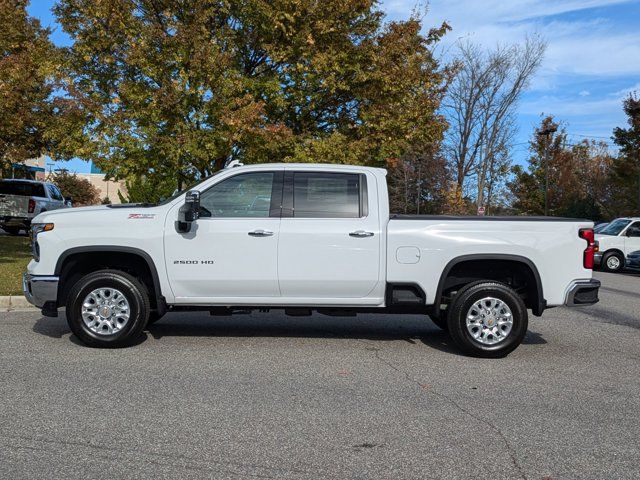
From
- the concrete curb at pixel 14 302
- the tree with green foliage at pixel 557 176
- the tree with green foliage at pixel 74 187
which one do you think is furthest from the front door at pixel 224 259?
the tree with green foliage at pixel 74 187

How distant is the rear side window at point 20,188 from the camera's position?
864 inches

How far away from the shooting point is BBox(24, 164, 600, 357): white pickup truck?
656cm

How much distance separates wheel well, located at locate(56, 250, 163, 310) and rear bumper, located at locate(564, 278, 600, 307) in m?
4.35

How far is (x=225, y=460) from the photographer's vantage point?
3.83 meters

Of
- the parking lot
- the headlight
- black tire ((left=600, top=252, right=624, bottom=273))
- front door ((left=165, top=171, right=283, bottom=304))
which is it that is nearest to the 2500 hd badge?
front door ((left=165, top=171, right=283, bottom=304))

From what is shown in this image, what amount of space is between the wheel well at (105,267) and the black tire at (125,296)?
19 centimetres

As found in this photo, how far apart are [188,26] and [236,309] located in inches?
341

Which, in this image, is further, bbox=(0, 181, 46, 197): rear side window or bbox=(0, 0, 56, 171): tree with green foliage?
bbox=(0, 181, 46, 197): rear side window

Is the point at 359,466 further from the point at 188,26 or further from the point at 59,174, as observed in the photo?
the point at 59,174

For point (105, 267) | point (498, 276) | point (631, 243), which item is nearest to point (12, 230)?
point (105, 267)

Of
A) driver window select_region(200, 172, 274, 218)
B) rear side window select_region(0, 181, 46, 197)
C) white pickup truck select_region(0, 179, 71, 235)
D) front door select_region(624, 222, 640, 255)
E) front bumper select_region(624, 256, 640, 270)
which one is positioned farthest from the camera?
rear side window select_region(0, 181, 46, 197)

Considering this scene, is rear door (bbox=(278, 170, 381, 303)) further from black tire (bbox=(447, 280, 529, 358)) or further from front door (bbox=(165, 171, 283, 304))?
black tire (bbox=(447, 280, 529, 358))

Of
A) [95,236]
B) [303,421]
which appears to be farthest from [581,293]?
[95,236]

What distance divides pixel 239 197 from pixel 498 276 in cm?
304
